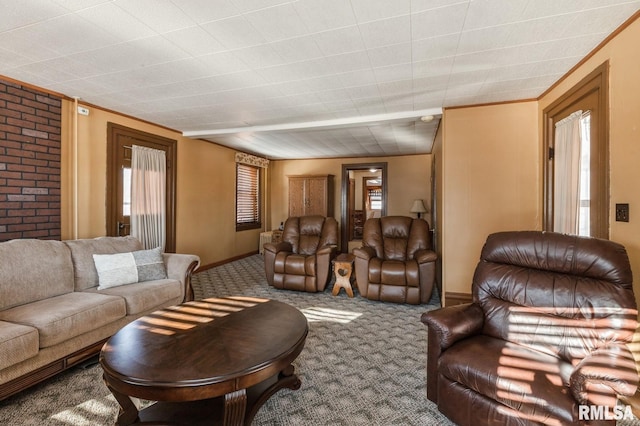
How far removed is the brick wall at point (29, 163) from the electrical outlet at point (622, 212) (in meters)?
5.09

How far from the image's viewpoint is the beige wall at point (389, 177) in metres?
6.94

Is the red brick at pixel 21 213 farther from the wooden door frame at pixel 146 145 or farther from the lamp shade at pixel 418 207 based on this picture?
the lamp shade at pixel 418 207

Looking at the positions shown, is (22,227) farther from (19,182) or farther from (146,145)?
(146,145)

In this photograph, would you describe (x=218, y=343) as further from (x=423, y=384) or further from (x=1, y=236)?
(x=1, y=236)

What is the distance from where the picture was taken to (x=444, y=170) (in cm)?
373

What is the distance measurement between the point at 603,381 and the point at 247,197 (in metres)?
6.63

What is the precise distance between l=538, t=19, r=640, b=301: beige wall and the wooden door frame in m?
5.06

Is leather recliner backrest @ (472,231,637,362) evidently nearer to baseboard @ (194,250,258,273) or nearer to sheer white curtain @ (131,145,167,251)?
sheer white curtain @ (131,145,167,251)

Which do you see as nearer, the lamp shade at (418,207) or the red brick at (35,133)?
the red brick at (35,133)

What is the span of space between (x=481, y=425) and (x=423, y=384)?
1.95 ft

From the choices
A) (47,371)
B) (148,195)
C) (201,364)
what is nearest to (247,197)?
(148,195)

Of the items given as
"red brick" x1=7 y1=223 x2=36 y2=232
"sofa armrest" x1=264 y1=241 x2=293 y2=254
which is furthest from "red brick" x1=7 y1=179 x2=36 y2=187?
"sofa armrest" x1=264 y1=241 x2=293 y2=254

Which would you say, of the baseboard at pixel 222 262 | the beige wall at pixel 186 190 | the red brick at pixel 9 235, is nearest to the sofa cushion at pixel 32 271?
the red brick at pixel 9 235

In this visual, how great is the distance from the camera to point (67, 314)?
2143mm
